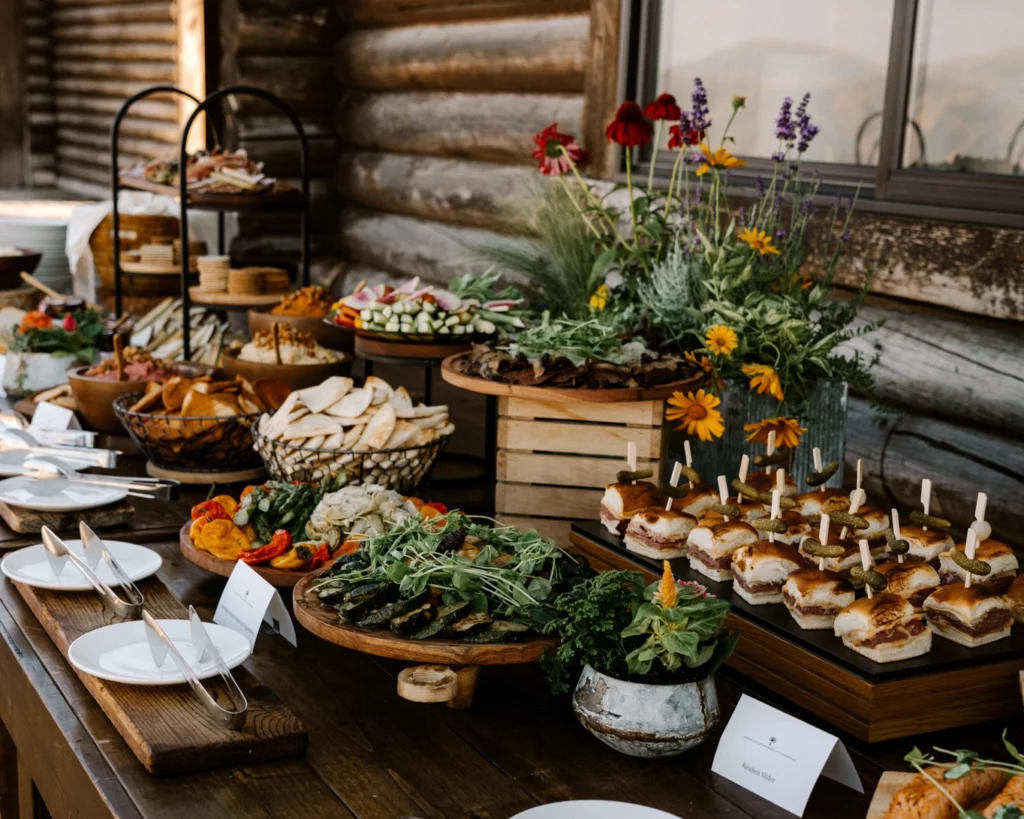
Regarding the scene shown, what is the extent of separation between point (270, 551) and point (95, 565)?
28 cm

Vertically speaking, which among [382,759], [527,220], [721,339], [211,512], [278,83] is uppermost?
[278,83]

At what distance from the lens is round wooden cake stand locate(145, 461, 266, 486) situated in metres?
2.38

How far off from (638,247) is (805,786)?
170cm

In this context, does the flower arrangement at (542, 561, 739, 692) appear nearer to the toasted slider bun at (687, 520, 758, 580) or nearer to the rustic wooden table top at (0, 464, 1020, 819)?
the rustic wooden table top at (0, 464, 1020, 819)

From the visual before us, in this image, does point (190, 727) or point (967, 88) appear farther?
point (967, 88)

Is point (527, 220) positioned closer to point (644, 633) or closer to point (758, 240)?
point (758, 240)

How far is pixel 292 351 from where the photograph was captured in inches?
107

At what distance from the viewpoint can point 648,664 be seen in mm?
1261

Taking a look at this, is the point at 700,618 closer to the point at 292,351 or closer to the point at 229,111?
the point at 292,351

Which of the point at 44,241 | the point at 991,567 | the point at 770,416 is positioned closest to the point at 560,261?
the point at 770,416

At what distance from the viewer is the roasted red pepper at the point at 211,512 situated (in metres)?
1.88

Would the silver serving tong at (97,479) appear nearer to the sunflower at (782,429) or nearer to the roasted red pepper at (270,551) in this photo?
the roasted red pepper at (270,551)

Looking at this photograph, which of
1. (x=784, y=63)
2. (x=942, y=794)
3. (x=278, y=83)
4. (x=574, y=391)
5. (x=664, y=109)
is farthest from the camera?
(x=278, y=83)

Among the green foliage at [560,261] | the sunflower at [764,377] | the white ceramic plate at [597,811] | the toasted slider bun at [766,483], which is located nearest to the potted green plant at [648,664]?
the white ceramic plate at [597,811]
